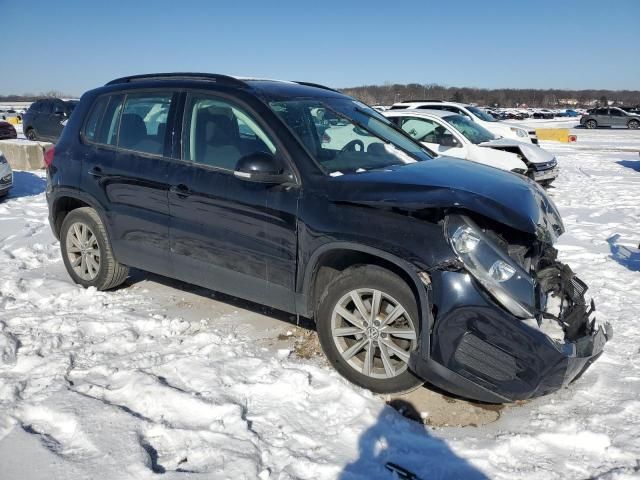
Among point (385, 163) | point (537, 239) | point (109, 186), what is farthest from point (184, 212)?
point (537, 239)

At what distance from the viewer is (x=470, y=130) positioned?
1127 cm

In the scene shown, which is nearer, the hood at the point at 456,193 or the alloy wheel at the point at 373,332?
the hood at the point at 456,193

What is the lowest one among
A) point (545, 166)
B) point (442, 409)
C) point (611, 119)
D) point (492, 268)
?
point (442, 409)

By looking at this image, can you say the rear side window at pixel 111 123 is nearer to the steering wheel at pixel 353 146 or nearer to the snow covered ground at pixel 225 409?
the snow covered ground at pixel 225 409

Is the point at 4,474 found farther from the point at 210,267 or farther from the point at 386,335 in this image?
the point at 386,335

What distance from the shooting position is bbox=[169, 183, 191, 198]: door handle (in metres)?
4.04

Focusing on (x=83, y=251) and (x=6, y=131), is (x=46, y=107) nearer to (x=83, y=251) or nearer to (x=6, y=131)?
(x=6, y=131)

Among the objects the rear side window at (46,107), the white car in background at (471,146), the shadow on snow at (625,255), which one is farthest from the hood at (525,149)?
the rear side window at (46,107)

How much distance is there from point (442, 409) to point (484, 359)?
566 millimetres

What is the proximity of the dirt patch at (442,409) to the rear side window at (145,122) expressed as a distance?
2658 mm

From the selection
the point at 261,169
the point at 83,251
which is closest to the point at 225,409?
the point at 261,169

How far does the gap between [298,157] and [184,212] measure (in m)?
1.07

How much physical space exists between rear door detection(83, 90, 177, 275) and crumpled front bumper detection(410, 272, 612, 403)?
234 cm

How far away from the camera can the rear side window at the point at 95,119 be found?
485 centimetres
